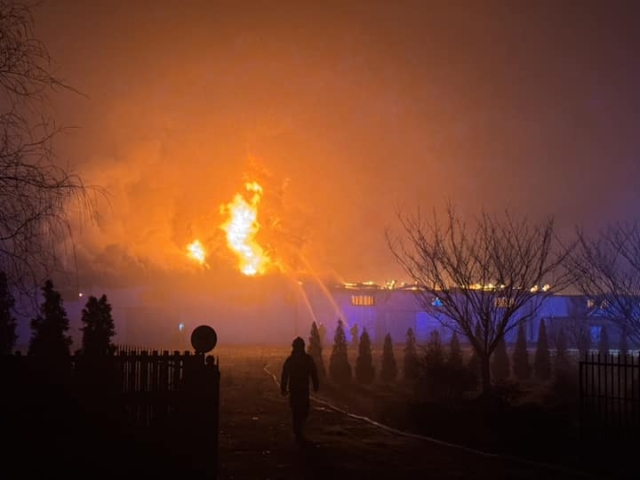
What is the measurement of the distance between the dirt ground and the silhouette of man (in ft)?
1.53

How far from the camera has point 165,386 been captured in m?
11.3

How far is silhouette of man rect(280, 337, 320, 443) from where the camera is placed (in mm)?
15789

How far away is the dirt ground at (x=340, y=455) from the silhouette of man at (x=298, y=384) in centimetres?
47

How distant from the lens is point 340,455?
13.8 metres

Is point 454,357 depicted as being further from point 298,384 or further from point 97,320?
point 97,320

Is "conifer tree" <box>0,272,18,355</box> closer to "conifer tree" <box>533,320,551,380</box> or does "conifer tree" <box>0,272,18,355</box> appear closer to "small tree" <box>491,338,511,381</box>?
"small tree" <box>491,338,511,381</box>

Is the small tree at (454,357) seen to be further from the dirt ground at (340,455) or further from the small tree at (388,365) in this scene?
the dirt ground at (340,455)

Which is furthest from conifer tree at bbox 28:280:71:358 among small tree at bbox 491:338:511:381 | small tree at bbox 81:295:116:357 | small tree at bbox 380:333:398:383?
small tree at bbox 491:338:511:381

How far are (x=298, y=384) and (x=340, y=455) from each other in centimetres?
252

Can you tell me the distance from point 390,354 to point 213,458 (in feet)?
89.6

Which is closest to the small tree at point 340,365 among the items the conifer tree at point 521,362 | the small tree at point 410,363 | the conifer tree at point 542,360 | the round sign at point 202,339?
the small tree at point 410,363

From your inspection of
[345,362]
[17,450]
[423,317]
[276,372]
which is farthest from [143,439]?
[423,317]

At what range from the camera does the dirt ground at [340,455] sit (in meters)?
11.9

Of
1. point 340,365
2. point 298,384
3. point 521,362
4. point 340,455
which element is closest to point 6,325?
point 298,384
